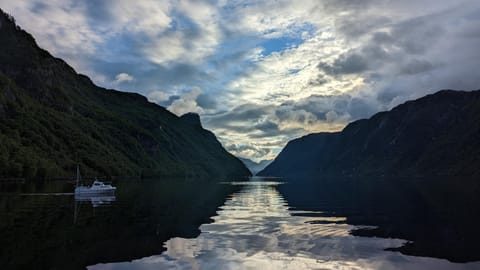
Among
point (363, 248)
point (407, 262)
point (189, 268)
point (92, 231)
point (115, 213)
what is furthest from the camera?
point (115, 213)

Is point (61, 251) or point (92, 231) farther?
point (92, 231)

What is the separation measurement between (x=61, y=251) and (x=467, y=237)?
1519 inches

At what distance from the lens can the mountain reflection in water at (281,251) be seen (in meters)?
32.2

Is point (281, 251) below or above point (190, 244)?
below

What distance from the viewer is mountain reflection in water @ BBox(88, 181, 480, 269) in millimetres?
32250

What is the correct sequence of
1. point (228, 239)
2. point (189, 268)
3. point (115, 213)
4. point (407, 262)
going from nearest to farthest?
point (189, 268), point (407, 262), point (228, 239), point (115, 213)

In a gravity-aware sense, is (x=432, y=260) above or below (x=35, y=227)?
below

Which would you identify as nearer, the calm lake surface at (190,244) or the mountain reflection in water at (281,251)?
the mountain reflection in water at (281,251)

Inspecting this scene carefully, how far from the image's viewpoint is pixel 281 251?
3753cm

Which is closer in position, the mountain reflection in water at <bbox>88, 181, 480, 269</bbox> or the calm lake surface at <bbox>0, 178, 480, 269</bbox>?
the mountain reflection in water at <bbox>88, 181, 480, 269</bbox>

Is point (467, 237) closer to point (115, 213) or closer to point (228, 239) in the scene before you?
point (228, 239)

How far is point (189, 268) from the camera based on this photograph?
102 ft

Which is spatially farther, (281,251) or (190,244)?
(190,244)

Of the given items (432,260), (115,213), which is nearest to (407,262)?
(432,260)
